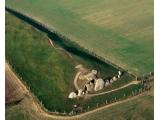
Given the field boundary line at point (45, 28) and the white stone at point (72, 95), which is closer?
the white stone at point (72, 95)

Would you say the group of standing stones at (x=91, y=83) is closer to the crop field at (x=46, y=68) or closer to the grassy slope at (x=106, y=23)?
the crop field at (x=46, y=68)

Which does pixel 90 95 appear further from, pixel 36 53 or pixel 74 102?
pixel 36 53

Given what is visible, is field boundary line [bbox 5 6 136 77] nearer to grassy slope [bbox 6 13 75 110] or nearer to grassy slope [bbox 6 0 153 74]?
grassy slope [bbox 6 0 153 74]

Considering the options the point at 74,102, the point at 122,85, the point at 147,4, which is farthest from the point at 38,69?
the point at 147,4

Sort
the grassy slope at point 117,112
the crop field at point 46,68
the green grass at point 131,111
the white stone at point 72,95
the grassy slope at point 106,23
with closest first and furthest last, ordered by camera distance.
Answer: the grassy slope at point 117,112
the green grass at point 131,111
the crop field at point 46,68
the white stone at point 72,95
the grassy slope at point 106,23

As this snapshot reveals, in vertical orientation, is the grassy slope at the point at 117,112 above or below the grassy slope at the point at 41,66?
below

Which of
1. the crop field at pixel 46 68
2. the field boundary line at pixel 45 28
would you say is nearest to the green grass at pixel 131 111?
the crop field at pixel 46 68

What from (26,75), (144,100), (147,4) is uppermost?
(147,4)
